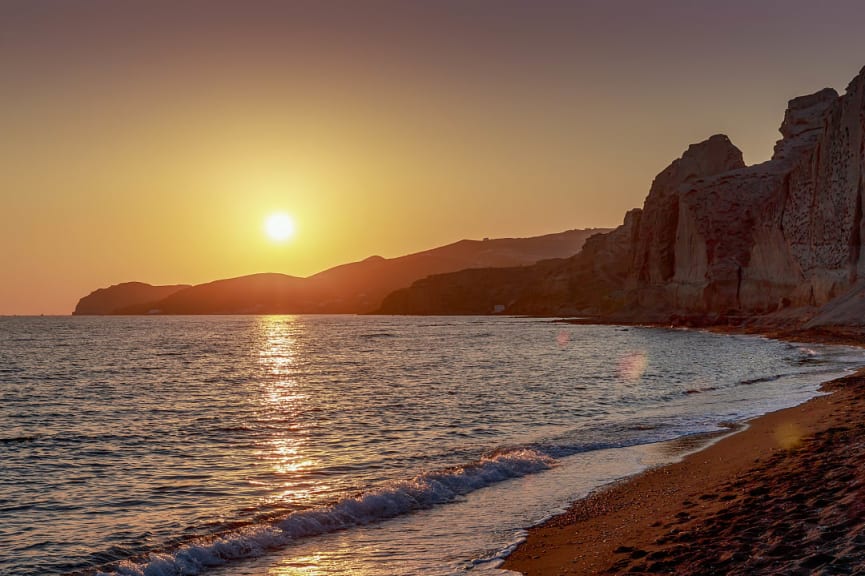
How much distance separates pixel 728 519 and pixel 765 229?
11143 cm

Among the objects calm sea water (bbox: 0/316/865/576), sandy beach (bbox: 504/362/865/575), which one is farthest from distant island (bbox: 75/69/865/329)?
sandy beach (bbox: 504/362/865/575)

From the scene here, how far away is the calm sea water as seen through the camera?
44.0 feet

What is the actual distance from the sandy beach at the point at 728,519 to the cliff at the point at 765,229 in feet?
210

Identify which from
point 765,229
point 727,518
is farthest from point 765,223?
point 727,518

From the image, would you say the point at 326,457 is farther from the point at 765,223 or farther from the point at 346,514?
the point at 765,223

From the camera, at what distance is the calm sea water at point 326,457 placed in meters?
13.4

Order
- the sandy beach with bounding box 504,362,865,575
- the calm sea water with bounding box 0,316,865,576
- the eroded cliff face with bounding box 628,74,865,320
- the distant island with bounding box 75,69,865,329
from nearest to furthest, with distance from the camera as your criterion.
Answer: the sandy beach with bounding box 504,362,865,575, the calm sea water with bounding box 0,316,865,576, the distant island with bounding box 75,69,865,329, the eroded cliff face with bounding box 628,74,865,320

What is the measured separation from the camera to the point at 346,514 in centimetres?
1549

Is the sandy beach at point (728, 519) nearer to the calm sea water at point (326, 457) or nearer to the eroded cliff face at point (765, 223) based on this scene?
the calm sea water at point (326, 457)

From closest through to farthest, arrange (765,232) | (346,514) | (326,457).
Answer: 1. (346,514)
2. (326,457)
3. (765,232)

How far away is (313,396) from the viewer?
3994cm

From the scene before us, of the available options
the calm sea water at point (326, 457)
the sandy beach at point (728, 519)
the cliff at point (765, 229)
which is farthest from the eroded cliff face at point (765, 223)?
the sandy beach at point (728, 519)

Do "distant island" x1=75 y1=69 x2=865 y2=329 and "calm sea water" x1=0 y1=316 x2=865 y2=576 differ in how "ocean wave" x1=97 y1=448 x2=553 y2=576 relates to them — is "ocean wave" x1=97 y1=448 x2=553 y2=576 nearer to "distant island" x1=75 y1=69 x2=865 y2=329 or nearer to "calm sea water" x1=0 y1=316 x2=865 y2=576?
"calm sea water" x1=0 y1=316 x2=865 y2=576

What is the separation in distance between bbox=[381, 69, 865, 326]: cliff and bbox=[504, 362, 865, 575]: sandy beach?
210ft
